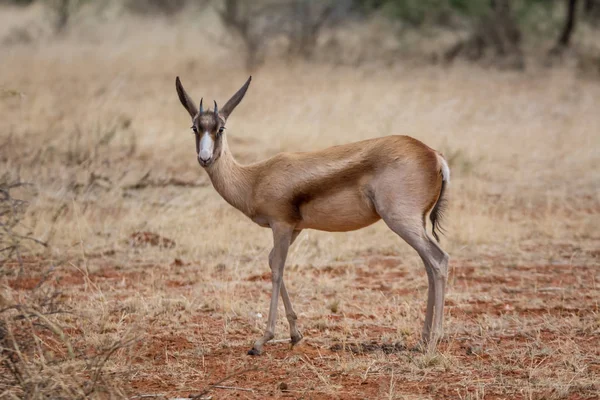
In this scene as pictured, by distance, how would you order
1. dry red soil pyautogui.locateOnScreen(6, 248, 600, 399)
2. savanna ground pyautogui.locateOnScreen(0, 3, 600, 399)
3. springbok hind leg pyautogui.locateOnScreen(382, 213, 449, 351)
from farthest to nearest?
springbok hind leg pyautogui.locateOnScreen(382, 213, 449, 351), savanna ground pyautogui.locateOnScreen(0, 3, 600, 399), dry red soil pyautogui.locateOnScreen(6, 248, 600, 399)

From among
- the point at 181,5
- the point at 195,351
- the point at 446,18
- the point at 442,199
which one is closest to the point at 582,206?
the point at 442,199

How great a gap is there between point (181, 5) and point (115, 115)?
19327 millimetres

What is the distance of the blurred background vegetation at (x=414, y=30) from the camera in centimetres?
2177

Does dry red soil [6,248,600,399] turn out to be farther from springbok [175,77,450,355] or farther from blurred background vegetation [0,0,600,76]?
blurred background vegetation [0,0,600,76]

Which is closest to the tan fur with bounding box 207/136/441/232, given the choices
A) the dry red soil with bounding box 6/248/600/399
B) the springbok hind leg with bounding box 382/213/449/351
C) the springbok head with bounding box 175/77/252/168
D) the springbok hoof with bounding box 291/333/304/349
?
the springbok hind leg with bounding box 382/213/449/351

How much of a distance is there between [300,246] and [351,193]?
128 inches

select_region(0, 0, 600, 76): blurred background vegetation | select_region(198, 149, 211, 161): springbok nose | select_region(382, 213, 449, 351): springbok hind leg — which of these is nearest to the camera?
select_region(382, 213, 449, 351): springbok hind leg

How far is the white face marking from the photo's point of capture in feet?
21.2

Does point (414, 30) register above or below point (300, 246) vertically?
above

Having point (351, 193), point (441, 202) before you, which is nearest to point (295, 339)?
point (351, 193)

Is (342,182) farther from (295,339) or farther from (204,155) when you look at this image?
(295,339)

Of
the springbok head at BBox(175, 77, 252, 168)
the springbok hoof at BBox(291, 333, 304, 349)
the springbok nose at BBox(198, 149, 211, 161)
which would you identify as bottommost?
the springbok hoof at BBox(291, 333, 304, 349)

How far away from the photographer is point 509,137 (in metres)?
15.8

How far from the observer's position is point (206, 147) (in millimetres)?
6492
